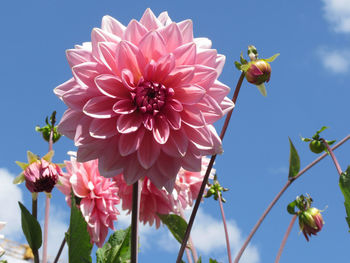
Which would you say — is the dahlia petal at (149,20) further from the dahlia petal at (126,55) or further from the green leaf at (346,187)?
the green leaf at (346,187)

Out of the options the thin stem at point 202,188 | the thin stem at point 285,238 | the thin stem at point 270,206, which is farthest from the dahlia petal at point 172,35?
the thin stem at point 285,238

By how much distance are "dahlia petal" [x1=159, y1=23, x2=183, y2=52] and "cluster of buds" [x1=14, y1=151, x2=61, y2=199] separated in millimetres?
821

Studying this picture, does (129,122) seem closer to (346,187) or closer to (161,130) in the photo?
(161,130)

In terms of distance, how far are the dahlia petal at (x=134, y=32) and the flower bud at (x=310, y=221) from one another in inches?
53.2

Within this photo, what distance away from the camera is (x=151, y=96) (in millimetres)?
1197

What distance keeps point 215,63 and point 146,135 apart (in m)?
0.28

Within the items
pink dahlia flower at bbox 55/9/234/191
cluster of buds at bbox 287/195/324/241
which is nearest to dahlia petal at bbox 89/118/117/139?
pink dahlia flower at bbox 55/9/234/191

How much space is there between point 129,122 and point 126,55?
0.18 meters

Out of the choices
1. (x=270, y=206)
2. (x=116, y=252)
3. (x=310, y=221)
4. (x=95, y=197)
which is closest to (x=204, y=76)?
(x=116, y=252)

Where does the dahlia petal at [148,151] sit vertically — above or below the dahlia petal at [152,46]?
below

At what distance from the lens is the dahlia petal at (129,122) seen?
45.3 inches

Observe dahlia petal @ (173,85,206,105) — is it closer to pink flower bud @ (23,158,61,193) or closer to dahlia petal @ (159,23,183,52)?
dahlia petal @ (159,23,183,52)

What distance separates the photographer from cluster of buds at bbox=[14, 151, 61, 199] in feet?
5.55

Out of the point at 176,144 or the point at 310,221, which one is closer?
the point at 176,144
